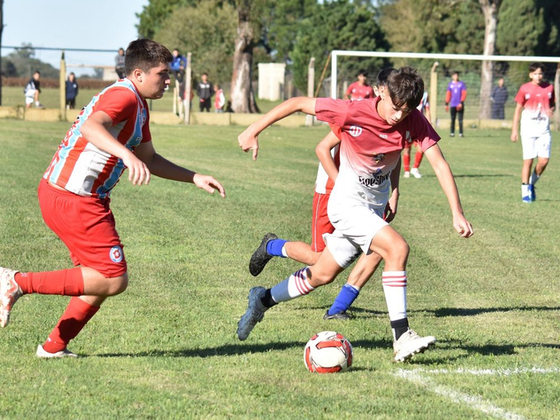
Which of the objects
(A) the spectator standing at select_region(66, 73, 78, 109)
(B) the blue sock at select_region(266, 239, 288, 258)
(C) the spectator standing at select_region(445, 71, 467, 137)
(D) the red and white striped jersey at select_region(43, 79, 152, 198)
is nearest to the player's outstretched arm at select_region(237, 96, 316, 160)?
(D) the red and white striped jersey at select_region(43, 79, 152, 198)

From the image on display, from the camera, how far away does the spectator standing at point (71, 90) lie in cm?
3066

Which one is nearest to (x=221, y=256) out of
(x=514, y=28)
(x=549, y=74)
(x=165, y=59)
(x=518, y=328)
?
(x=518, y=328)

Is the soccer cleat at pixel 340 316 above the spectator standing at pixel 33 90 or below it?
below

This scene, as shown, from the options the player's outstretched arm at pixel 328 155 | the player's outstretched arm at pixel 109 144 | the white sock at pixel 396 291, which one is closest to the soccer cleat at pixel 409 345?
the white sock at pixel 396 291

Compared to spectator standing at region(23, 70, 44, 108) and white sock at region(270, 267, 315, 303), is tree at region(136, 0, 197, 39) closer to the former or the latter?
spectator standing at region(23, 70, 44, 108)

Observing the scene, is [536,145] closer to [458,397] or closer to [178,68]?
[458,397]

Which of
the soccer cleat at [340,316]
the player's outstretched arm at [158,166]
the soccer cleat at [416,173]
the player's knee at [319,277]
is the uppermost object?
the player's outstretched arm at [158,166]

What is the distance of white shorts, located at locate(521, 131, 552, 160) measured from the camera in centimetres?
1461

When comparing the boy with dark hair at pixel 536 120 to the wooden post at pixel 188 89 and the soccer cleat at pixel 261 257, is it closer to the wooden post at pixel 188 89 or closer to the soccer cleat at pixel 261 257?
A: the soccer cleat at pixel 261 257

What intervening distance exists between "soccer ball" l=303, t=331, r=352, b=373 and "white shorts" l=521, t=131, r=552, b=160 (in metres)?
10.1

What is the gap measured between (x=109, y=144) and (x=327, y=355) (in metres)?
1.70

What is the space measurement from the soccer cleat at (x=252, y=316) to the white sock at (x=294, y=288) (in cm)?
10

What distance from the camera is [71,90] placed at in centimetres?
3072

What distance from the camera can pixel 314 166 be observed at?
61.4 feet
